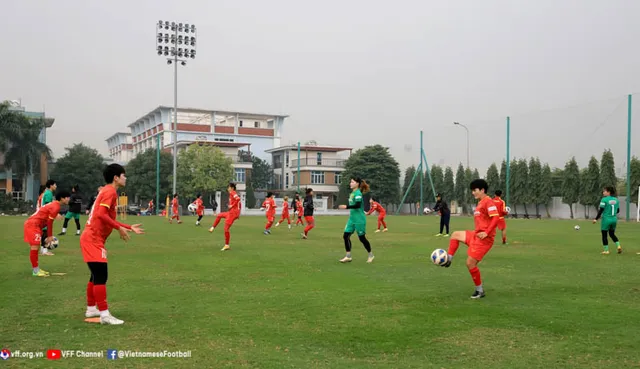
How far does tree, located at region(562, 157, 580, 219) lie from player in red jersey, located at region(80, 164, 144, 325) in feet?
171

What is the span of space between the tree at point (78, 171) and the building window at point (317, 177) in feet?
99.7

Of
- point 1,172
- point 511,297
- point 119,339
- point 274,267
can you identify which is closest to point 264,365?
point 119,339

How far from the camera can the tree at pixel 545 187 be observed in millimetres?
56969

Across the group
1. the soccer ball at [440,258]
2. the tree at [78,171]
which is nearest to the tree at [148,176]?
the tree at [78,171]

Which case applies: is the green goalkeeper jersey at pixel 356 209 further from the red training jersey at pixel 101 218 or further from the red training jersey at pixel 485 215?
the red training jersey at pixel 101 218

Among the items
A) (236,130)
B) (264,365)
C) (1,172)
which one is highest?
(236,130)

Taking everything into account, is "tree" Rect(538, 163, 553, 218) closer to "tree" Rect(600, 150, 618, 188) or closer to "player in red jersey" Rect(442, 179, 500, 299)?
"tree" Rect(600, 150, 618, 188)

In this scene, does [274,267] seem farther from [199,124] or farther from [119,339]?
[199,124]

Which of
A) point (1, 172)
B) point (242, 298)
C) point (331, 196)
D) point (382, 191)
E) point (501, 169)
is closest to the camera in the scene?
point (242, 298)

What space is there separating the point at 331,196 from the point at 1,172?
4391cm

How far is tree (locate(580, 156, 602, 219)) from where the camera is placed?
52272 millimetres

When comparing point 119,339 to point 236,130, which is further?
point 236,130

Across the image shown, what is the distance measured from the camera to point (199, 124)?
104688 millimetres

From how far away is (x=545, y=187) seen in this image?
57.4 metres
